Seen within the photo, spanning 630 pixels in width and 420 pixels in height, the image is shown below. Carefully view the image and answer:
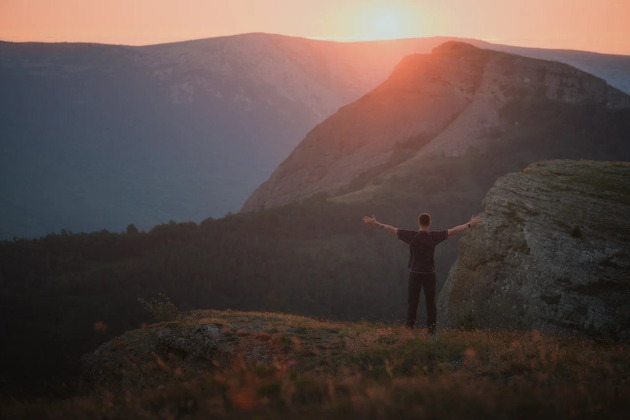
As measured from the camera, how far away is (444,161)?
64.6 metres

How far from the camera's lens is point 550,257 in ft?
42.4

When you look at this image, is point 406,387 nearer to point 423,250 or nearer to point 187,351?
point 423,250

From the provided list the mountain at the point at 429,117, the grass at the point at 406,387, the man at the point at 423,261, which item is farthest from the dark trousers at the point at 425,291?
the mountain at the point at 429,117

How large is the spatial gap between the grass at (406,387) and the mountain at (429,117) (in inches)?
2066

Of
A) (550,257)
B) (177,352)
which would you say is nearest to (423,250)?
(550,257)

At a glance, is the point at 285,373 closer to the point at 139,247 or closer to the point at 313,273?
the point at 313,273

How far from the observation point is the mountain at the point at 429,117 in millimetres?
66438

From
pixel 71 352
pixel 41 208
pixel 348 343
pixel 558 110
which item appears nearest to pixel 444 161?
pixel 558 110

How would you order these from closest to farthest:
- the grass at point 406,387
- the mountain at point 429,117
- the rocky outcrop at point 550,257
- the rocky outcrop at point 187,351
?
1. the grass at point 406,387
2. the rocky outcrop at point 187,351
3. the rocky outcrop at point 550,257
4. the mountain at point 429,117

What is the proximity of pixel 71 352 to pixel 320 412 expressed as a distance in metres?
34.5

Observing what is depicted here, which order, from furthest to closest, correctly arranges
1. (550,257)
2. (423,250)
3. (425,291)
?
(550,257) < (425,291) < (423,250)

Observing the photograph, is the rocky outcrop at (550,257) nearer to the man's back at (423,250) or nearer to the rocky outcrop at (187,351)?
the man's back at (423,250)

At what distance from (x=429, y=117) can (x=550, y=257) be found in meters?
62.1

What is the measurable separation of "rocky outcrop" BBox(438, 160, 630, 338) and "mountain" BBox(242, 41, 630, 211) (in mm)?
44539
